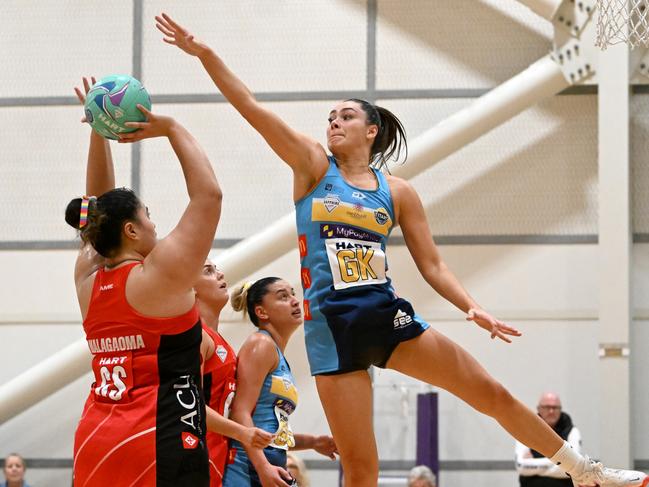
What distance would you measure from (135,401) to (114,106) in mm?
1118

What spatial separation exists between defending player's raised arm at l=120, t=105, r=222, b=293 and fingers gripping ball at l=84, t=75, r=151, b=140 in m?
0.24

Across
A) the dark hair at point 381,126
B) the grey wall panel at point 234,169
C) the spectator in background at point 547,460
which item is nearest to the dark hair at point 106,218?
the dark hair at point 381,126

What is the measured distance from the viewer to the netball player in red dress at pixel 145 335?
3535 millimetres

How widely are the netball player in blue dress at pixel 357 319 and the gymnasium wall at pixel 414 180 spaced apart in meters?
6.16

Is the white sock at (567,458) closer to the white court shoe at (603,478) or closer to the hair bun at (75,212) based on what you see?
the white court shoe at (603,478)

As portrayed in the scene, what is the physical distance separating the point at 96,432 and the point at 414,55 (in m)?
8.49

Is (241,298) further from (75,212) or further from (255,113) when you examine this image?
(75,212)

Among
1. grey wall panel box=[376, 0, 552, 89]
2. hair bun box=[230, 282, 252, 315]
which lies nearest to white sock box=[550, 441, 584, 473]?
hair bun box=[230, 282, 252, 315]

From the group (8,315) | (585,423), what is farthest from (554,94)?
(8,315)

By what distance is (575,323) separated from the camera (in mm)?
10750

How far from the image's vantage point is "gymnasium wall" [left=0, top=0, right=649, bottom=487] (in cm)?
1077

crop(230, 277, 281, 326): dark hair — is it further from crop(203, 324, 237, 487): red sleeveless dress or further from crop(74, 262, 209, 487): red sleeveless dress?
crop(74, 262, 209, 487): red sleeveless dress

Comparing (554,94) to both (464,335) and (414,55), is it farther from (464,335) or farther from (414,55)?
(464,335)

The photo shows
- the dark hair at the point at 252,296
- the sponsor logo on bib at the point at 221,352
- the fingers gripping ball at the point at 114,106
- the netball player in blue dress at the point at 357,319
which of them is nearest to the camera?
the fingers gripping ball at the point at 114,106
